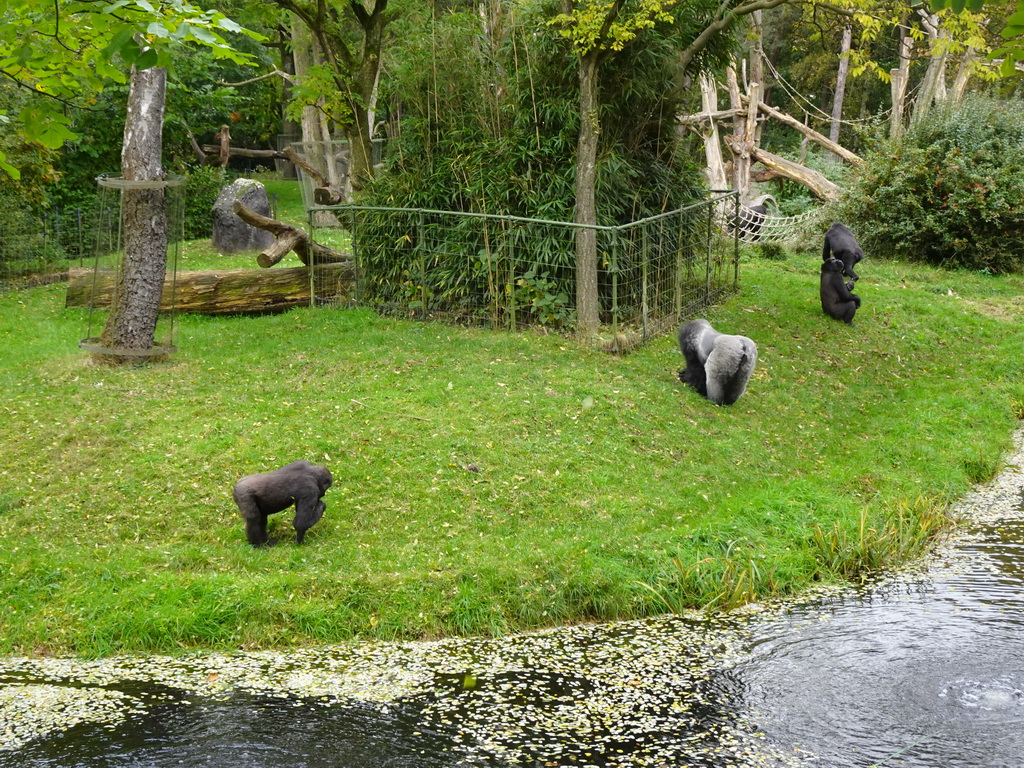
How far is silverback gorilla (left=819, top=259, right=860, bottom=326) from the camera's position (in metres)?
13.3

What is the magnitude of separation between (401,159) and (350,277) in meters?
1.73

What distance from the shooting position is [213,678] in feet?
18.9

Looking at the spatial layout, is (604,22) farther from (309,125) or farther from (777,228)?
(309,125)

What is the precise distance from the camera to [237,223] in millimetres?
18141

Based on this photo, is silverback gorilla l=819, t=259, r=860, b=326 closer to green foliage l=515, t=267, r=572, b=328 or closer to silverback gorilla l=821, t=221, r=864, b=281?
silverback gorilla l=821, t=221, r=864, b=281

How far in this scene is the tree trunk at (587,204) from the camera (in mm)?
11069

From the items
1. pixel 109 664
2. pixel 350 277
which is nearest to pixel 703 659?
pixel 109 664

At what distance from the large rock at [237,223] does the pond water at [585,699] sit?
1317cm

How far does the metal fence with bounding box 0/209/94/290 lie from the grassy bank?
3.78 metres

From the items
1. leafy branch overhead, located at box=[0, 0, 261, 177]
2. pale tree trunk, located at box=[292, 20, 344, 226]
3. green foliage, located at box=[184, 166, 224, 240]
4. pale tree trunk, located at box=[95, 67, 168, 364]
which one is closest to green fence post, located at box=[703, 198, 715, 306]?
pale tree trunk, located at box=[292, 20, 344, 226]

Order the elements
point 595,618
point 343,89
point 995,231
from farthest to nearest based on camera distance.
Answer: point 995,231
point 343,89
point 595,618

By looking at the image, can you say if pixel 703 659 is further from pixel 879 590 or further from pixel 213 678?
pixel 213 678

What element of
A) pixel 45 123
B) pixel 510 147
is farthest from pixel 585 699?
pixel 510 147

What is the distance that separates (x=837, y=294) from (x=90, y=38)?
9961mm
